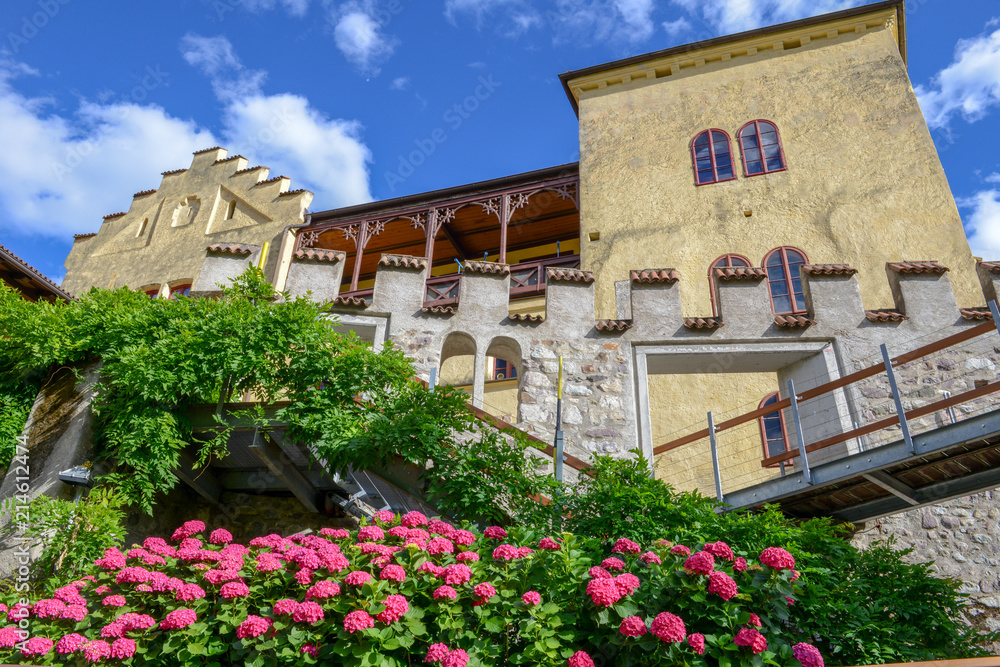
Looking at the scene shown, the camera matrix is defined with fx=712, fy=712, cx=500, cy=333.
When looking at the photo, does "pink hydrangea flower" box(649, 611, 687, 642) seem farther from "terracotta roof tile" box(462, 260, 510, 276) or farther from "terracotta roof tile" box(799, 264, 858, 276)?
"terracotta roof tile" box(799, 264, 858, 276)

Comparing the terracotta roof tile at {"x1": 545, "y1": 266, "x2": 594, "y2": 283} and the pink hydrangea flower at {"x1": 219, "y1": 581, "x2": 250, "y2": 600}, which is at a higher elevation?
the terracotta roof tile at {"x1": 545, "y1": 266, "x2": 594, "y2": 283}

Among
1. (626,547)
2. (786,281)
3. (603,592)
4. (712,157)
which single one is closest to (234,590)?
(603,592)

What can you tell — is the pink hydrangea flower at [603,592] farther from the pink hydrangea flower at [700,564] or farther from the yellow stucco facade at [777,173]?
the yellow stucco facade at [777,173]

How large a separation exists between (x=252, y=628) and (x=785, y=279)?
1066cm

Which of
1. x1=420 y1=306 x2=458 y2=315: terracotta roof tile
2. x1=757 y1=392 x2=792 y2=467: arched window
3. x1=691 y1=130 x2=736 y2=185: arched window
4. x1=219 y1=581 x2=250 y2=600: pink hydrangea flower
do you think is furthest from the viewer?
x1=691 y1=130 x2=736 y2=185: arched window

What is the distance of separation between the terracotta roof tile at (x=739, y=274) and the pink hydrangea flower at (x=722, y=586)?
597 centimetres

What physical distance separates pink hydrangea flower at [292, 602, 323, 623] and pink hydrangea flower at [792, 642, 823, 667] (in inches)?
95.2

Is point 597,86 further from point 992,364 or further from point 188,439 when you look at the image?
point 188,439

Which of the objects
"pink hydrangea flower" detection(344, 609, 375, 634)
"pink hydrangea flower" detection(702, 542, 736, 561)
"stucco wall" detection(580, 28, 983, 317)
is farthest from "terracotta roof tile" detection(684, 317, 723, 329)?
"pink hydrangea flower" detection(344, 609, 375, 634)

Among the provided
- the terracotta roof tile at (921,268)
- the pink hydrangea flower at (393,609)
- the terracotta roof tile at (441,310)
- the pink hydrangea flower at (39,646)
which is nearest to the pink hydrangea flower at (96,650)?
the pink hydrangea flower at (39,646)

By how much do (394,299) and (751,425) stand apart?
606 centimetres

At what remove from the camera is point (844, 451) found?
818 cm

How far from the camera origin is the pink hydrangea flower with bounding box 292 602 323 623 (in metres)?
3.68

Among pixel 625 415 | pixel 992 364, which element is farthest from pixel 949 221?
pixel 625 415
